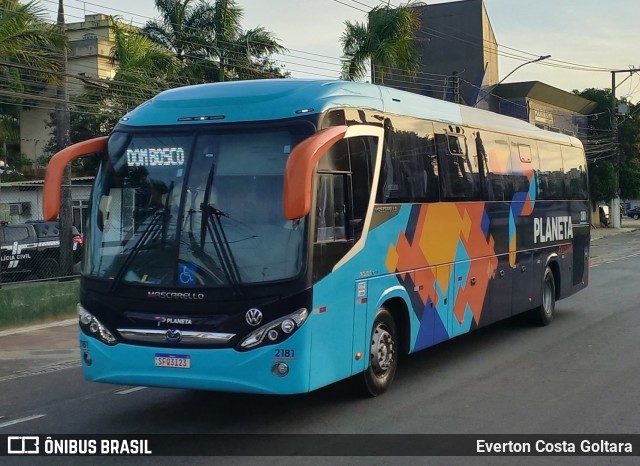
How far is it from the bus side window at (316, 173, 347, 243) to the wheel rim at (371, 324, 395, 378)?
134 cm

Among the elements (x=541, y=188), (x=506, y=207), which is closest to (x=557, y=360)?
(x=506, y=207)

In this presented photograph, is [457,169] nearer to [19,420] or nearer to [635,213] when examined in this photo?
[19,420]

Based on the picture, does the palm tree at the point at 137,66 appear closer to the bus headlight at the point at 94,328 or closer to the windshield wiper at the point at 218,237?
the bus headlight at the point at 94,328

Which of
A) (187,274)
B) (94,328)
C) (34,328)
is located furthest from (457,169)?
(34,328)

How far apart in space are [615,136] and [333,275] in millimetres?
51895

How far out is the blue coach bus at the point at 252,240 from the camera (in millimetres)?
6980

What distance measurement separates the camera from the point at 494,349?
38.3ft

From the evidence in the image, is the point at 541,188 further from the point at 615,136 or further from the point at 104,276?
the point at 615,136

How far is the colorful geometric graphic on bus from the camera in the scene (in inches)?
363

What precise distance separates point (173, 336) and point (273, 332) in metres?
0.90

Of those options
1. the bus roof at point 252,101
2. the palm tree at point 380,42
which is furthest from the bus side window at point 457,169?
the palm tree at point 380,42

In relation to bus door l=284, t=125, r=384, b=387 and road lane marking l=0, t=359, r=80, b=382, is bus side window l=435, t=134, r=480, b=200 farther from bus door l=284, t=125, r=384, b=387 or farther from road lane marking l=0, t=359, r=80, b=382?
road lane marking l=0, t=359, r=80, b=382

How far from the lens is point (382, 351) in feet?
28.0

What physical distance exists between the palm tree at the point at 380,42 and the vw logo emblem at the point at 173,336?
21.0 meters
